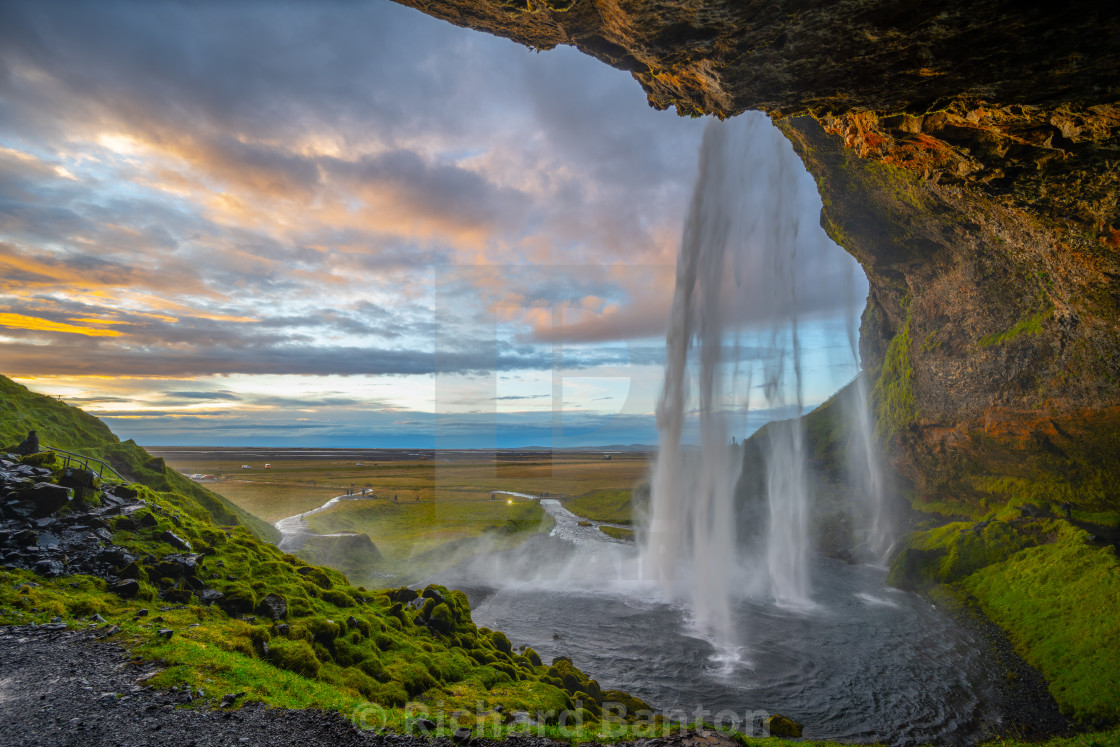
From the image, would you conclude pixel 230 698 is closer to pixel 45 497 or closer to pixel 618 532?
pixel 45 497

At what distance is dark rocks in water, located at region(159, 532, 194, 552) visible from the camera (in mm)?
17969

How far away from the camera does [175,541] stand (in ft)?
59.3

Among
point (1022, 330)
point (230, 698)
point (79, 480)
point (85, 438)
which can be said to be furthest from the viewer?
point (1022, 330)

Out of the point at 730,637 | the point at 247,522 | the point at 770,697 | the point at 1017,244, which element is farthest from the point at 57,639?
the point at 1017,244

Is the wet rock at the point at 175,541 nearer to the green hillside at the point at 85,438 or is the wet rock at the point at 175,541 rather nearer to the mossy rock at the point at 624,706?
the green hillside at the point at 85,438

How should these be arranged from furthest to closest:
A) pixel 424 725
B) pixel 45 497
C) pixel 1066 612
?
pixel 1066 612
pixel 45 497
pixel 424 725

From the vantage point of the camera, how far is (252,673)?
12.2m

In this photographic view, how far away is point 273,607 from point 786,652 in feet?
81.0

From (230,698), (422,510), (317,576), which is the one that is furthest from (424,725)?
(422,510)

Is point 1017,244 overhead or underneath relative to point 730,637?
overhead

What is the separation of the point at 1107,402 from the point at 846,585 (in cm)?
2047

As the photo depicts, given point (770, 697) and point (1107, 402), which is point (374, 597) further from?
point (1107, 402)

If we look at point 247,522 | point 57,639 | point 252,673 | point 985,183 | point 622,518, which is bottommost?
point 622,518

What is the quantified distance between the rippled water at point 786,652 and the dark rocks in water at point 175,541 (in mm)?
17124
